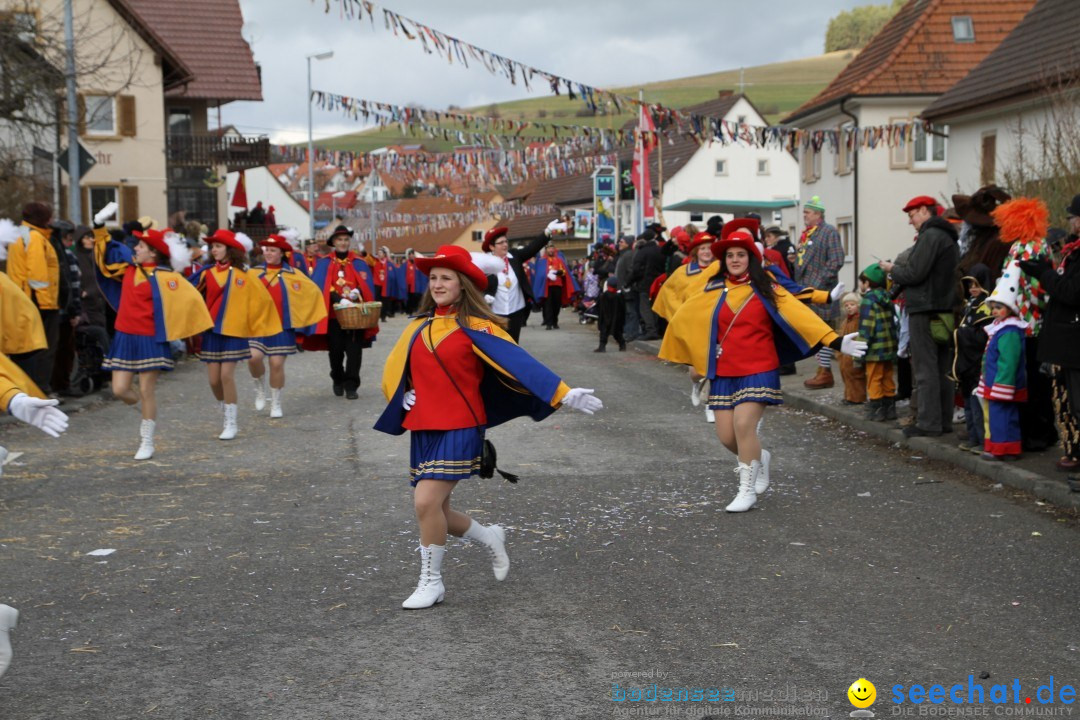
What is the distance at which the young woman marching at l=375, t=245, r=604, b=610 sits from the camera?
20.6 ft

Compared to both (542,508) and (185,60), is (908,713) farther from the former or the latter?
(185,60)

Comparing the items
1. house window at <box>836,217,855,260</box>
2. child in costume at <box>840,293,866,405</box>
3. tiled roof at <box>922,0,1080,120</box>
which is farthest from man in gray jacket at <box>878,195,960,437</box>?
house window at <box>836,217,855,260</box>

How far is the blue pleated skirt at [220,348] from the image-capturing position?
40.8 feet

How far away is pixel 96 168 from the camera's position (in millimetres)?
40250

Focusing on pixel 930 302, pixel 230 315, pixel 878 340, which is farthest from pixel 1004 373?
pixel 230 315

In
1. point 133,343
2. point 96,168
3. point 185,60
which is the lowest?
point 133,343

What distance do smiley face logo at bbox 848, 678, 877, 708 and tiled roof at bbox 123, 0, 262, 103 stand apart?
41.2 metres

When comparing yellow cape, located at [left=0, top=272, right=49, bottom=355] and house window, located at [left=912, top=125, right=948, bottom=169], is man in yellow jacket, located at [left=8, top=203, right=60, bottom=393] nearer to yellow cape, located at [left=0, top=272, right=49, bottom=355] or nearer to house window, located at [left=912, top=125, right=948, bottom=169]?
yellow cape, located at [left=0, top=272, right=49, bottom=355]

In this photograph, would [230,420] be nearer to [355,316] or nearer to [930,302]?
[355,316]

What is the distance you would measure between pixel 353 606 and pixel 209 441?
6214 mm

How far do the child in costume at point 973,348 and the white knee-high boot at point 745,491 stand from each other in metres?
2.31

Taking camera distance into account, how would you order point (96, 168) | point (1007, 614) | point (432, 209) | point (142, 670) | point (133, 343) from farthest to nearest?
1. point (432, 209)
2. point (96, 168)
3. point (133, 343)
4. point (1007, 614)
5. point (142, 670)

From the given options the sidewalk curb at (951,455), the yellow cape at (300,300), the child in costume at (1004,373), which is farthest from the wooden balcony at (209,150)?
the child in costume at (1004,373)

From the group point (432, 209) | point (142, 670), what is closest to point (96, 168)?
point (142, 670)
